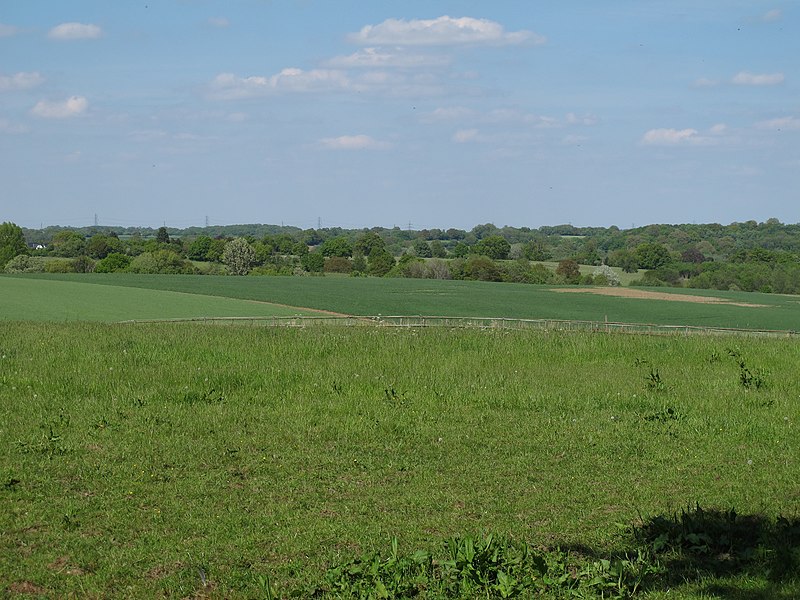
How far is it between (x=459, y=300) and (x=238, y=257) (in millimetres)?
50508

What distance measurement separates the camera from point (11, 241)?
109 m

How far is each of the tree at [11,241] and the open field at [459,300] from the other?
25450 mm

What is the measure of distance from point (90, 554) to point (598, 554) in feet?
16.0

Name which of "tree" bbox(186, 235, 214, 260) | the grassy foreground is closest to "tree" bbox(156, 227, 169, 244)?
"tree" bbox(186, 235, 214, 260)

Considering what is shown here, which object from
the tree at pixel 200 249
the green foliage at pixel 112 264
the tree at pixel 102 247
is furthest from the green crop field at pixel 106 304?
the tree at pixel 200 249

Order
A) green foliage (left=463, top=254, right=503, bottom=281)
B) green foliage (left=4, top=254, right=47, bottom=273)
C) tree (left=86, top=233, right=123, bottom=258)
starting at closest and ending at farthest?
green foliage (left=4, top=254, right=47, bottom=273) → green foliage (left=463, top=254, right=503, bottom=281) → tree (left=86, top=233, right=123, bottom=258)

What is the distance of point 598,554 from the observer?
8.08 metres

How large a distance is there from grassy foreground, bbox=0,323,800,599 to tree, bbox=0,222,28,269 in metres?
90.9

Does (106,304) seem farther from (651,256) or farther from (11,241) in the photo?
(651,256)

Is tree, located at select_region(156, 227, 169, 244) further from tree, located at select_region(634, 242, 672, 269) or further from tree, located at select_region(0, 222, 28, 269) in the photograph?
tree, located at select_region(634, 242, 672, 269)

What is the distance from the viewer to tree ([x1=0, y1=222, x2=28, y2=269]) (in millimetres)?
104688

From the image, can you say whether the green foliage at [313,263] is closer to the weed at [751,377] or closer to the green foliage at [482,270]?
the green foliage at [482,270]

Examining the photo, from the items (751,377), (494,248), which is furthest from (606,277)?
(751,377)

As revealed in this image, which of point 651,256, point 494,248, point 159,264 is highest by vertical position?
point 494,248
